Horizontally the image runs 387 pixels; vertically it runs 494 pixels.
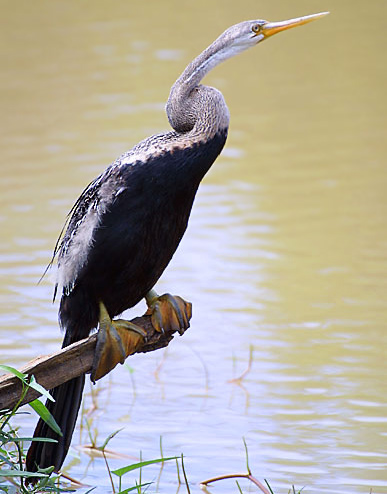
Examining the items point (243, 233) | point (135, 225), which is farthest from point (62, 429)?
point (243, 233)

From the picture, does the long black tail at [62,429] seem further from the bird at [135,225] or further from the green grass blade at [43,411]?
the green grass blade at [43,411]

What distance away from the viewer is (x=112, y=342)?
9.07ft

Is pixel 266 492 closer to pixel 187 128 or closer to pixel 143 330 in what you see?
pixel 143 330

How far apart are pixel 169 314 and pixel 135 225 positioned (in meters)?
0.34

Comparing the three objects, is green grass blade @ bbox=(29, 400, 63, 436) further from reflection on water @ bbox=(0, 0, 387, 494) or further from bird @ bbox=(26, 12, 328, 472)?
reflection on water @ bbox=(0, 0, 387, 494)

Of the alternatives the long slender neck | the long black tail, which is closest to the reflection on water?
the long black tail

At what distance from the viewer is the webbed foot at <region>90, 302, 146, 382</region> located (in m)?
2.73

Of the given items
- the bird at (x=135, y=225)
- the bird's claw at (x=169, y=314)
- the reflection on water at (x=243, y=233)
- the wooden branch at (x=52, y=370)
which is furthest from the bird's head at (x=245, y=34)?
the reflection on water at (x=243, y=233)

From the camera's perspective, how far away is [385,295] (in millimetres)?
4828

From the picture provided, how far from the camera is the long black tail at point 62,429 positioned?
2881 millimetres

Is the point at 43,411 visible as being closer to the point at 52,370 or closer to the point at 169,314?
the point at 52,370

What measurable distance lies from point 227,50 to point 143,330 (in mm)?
850

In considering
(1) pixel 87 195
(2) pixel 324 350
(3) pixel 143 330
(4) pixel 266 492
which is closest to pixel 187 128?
(1) pixel 87 195

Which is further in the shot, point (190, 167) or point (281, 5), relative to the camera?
point (281, 5)
